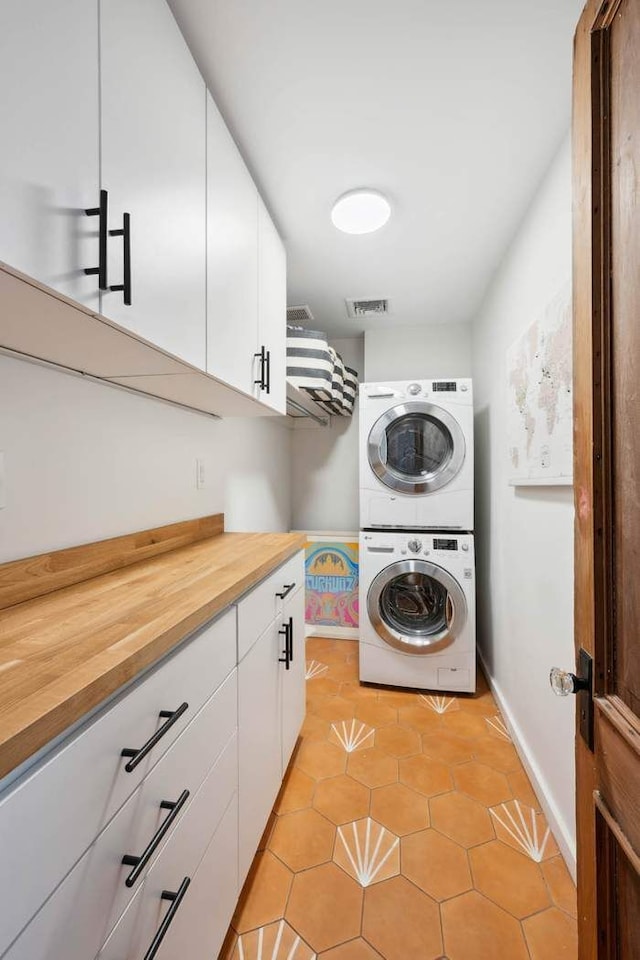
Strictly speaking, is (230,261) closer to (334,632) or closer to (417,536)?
(417,536)

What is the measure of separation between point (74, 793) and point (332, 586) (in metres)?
2.73

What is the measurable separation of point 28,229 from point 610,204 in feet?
2.79

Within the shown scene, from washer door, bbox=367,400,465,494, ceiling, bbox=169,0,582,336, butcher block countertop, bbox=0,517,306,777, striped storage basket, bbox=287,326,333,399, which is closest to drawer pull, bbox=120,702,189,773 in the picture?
butcher block countertop, bbox=0,517,306,777

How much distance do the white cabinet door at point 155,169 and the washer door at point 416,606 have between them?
179cm

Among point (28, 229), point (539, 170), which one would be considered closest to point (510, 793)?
point (28, 229)

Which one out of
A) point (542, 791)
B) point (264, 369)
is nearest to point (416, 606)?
point (542, 791)

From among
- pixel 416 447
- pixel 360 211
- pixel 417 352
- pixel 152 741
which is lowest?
pixel 152 741

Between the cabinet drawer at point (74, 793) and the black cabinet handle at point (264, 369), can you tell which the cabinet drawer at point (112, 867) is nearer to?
the cabinet drawer at point (74, 793)

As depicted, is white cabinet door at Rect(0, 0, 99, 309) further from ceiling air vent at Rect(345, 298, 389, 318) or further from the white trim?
ceiling air vent at Rect(345, 298, 389, 318)

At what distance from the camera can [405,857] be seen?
1.37 metres

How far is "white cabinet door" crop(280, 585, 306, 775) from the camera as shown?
5.17 ft

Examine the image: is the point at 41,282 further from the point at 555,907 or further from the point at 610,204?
the point at 555,907

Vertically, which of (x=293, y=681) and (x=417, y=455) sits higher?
(x=417, y=455)

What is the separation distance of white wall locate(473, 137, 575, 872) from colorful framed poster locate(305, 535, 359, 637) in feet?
3.07
